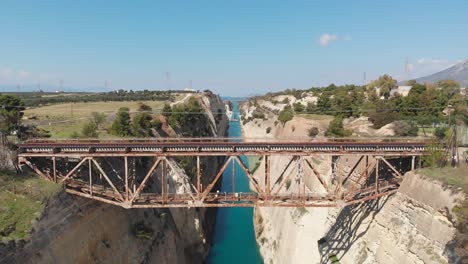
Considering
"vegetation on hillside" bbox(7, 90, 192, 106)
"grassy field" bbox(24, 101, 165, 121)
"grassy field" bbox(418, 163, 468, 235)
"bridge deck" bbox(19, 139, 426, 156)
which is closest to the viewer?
"grassy field" bbox(418, 163, 468, 235)

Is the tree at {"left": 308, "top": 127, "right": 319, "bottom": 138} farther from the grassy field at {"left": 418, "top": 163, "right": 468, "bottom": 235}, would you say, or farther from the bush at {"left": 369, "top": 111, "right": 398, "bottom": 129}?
the grassy field at {"left": 418, "top": 163, "right": 468, "bottom": 235}

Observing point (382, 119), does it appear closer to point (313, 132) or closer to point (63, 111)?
point (313, 132)

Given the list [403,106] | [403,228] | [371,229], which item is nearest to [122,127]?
[371,229]

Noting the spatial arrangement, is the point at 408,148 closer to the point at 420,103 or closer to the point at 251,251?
the point at 251,251

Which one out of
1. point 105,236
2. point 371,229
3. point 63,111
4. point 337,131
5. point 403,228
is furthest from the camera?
point 63,111

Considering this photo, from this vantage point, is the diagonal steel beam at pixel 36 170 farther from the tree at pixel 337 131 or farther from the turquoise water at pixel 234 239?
the tree at pixel 337 131

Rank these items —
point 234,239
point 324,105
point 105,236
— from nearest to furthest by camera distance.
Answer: point 105,236, point 234,239, point 324,105

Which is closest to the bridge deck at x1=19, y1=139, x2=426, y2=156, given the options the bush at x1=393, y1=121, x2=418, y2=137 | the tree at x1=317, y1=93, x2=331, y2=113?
the bush at x1=393, y1=121, x2=418, y2=137
